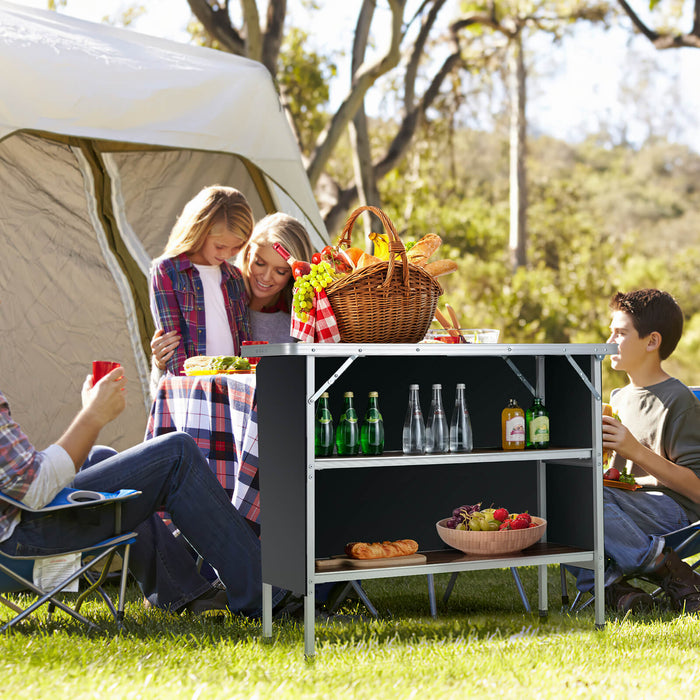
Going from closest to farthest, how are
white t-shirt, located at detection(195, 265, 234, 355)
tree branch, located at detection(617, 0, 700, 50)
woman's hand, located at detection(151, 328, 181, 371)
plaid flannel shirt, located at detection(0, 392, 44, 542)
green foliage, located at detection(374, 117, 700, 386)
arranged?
plaid flannel shirt, located at detection(0, 392, 44, 542)
woman's hand, located at detection(151, 328, 181, 371)
white t-shirt, located at detection(195, 265, 234, 355)
tree branch, located at detection(617, 0, 700, 50)
green foliage, located at detection(374, 117, 700, 386)

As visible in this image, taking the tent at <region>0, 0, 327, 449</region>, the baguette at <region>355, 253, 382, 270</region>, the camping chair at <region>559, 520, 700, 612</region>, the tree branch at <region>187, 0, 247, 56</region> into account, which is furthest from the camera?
the tree branch at <region>187, 0, 247, 56</region>

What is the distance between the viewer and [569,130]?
28656 mm

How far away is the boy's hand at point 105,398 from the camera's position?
10.3 feet

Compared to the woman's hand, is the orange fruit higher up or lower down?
higher up

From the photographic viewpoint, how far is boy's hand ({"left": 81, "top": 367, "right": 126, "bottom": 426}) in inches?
124

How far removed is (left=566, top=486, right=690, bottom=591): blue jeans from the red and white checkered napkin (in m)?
1.32

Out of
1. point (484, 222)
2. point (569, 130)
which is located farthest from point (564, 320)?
point (569, 130)

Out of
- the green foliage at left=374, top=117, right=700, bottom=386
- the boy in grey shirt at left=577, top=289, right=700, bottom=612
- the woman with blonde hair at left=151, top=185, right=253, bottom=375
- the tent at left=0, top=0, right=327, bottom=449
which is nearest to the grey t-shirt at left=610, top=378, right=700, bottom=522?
the boy in grey shirt at left=577, top=289, right=700, bottom=612

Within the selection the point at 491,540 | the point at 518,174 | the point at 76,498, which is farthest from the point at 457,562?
the point at 518,174

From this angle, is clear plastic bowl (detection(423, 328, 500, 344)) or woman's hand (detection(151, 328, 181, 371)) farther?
woman's hand (detection(151, 328, 181, 371))

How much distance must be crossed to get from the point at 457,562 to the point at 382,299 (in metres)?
0.92

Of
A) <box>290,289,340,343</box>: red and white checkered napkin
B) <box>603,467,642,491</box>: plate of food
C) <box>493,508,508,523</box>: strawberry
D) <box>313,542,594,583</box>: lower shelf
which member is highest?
<box>290,289,340,343</box>: red and white checkered napkin

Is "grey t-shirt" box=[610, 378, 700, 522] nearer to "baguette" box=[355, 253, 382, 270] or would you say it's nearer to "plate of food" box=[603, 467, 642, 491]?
"plate of food" box=[603, 467, 642, 491]

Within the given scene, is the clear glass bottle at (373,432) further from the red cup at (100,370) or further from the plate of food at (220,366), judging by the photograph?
the red cup at (100,370)
